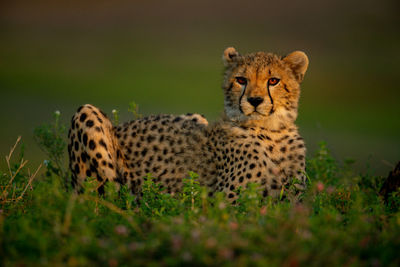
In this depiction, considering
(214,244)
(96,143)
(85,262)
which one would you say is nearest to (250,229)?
(214,244)

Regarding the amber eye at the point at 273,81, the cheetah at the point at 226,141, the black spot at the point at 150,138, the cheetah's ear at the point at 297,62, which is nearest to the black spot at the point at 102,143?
the cheetah at the point at 226,141

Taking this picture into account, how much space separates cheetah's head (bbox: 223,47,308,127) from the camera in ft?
12.7

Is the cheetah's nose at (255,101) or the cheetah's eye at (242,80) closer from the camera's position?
the cheetah's nose at (255,101)

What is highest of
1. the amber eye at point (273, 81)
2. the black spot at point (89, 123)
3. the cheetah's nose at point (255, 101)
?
the amber eye at point (273, 81)

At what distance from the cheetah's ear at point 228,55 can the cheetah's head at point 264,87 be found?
14 centimetres

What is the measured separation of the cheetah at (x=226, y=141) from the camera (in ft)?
12.8

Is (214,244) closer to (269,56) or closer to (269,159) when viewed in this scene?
(269,159)

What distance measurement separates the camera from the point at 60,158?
5.20 m

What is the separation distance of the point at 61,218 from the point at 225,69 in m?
2.34

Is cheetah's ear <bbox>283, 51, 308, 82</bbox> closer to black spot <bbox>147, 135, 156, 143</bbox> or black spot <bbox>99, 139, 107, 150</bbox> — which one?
black spot <bbox>147, 135, 156, 143</bbox>

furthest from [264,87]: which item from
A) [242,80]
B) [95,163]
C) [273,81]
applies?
[95,163]

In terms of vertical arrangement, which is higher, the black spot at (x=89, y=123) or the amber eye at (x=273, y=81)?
the amber eye at (x=273, y=81)

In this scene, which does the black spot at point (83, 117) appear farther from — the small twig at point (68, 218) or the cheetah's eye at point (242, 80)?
the small twig at point (68, 218)

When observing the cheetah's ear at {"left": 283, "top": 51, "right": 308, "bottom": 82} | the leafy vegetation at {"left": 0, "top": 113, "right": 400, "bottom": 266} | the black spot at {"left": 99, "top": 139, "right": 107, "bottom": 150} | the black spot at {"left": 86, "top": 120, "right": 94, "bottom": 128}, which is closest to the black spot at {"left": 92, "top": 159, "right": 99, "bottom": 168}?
the black spot at {"left": 99, "top": 139, "right": 107, "bottom": 150}
